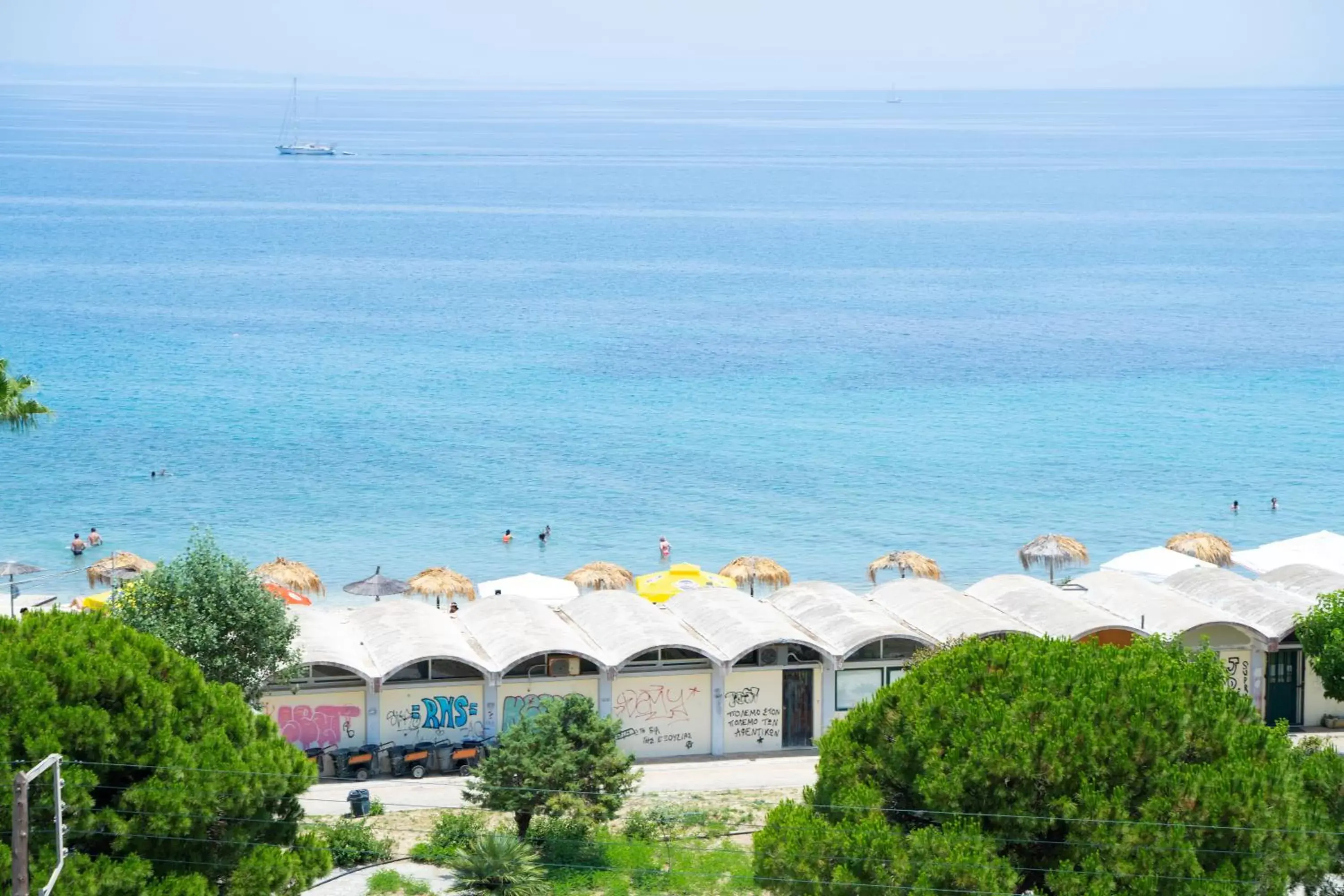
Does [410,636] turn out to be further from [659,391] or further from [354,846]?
[659,391]

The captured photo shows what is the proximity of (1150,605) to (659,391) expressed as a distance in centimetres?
5015

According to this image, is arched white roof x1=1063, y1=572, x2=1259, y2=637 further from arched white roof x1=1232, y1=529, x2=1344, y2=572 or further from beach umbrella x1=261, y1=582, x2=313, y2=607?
beach umbrella x1=261, y1=582, x2=313, y2=607

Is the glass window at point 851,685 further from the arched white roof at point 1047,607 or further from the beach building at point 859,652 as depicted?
the arched white roof at point 1047,607

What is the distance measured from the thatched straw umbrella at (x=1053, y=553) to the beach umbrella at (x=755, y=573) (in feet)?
23.6

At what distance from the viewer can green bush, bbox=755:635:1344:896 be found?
60.0ft

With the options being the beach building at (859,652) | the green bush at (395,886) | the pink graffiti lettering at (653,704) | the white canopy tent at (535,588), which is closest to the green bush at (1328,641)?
the beach building at (859,652)

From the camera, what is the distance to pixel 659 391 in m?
85.1

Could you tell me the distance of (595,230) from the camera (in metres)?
155

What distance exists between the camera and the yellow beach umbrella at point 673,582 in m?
41.9

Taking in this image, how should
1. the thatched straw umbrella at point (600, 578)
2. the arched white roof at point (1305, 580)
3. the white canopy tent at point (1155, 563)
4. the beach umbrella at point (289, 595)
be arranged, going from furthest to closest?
the white canopy tent at point (1155, 563)
the thatched straw umbrella at point (600, 578)
the beach umbrella at point (289, 595)
the arched white roof at point (1305, 580)

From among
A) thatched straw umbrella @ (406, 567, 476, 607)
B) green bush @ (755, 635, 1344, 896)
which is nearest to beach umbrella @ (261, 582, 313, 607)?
thatched straw umbrella @ (406, 567, 476, 607)

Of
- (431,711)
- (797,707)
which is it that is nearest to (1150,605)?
(797,707)

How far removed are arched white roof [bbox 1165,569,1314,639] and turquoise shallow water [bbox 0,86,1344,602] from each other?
18.0 meters

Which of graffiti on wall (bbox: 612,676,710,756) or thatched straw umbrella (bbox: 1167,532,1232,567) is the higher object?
thatched straw umbrella (bbox: 1167,532,1232,567)
